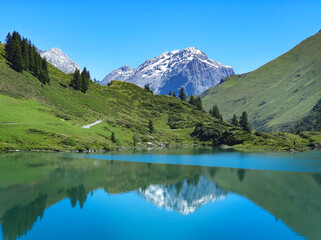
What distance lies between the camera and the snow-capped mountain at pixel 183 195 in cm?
3428

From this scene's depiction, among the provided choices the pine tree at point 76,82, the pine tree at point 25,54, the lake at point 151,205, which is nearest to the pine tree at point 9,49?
the pine tree at point 25,54

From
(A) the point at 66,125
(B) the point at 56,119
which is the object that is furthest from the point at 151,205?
(B) the point at 56,119

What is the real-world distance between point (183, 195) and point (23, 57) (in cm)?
14862

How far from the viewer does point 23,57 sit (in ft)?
516

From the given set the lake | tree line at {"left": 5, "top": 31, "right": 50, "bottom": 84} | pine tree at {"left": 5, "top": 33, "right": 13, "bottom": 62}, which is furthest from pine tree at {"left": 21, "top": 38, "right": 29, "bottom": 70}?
the lake

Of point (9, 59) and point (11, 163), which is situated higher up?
point (9, 59)

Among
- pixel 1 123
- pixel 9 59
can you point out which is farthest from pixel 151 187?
pixel 9 59

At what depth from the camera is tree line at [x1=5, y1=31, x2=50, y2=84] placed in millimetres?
150625

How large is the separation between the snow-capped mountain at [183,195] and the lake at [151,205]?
0.37ft

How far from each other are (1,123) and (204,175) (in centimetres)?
7164

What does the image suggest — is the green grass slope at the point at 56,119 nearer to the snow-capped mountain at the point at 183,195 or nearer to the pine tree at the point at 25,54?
the pine tree at the point at 25,54

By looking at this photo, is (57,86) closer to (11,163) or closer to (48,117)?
(48,117)

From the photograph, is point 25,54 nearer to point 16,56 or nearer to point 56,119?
point 16,56

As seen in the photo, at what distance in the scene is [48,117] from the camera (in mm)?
120188
